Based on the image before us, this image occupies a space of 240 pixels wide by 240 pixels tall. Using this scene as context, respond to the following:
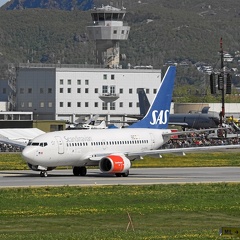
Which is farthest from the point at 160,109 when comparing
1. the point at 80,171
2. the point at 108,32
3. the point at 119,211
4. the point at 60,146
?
the point at 108,32

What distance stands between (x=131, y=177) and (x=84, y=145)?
3.80 metres

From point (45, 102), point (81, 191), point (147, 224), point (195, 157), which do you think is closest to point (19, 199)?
point (81, 191)

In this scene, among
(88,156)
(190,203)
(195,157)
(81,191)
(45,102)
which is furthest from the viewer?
(45,102)

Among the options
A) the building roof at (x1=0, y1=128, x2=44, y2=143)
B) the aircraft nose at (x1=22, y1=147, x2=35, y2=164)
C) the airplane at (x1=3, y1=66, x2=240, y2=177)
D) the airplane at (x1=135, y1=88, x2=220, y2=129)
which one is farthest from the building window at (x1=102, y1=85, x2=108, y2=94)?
the aircraft nose at (x1=22, y1=147, x2=35, y2=164)

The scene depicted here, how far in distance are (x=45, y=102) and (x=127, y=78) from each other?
13125 millimetres

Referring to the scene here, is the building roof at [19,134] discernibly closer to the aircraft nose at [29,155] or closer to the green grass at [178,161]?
the green grass at [178,161]

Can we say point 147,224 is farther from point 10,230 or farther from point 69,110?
point 69,110

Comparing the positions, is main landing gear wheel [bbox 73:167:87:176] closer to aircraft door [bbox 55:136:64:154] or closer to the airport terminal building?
aircraft door [bbox 55:136:64:154]

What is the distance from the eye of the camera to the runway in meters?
60.0

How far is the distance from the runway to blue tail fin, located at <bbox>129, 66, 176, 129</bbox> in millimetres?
3359

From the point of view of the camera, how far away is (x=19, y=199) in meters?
48.9

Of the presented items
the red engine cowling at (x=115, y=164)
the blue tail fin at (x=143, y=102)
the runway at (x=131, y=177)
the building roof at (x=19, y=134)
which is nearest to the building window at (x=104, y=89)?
the blue tail fin at (x=143, y=102)

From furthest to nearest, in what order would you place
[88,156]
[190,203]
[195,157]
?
[195,157] < [88,156] < [190,203]

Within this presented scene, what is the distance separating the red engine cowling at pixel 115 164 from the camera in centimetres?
6475
